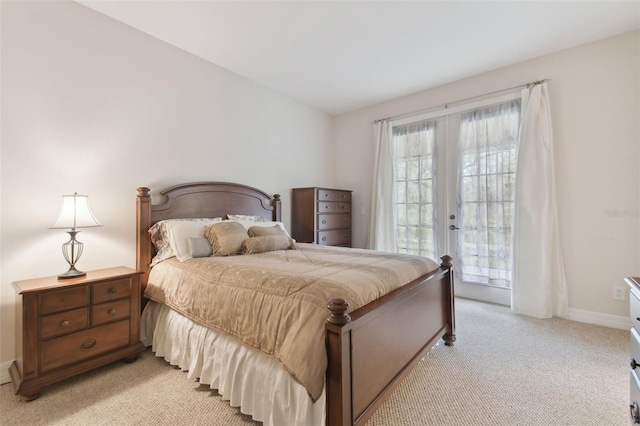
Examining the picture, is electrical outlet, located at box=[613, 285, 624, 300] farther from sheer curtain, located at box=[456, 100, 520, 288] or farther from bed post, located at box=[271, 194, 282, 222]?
bed post, located at box=[271, 194, 282, 222]

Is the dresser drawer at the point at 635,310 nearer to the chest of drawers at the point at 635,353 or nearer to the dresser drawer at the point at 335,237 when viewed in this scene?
the chest of drawers at the point at 635,353

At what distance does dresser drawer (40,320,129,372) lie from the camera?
1.75 m

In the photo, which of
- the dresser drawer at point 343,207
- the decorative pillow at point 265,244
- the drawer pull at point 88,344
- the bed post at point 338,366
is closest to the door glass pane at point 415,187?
the dresser drawer at point 343,207

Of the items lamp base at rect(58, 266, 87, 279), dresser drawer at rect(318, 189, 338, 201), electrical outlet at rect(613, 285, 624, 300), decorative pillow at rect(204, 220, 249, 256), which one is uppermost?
dresser drawer at rect(318, 189, 338, 201)

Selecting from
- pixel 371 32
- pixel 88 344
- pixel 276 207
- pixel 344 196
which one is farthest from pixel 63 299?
pixel 344 196

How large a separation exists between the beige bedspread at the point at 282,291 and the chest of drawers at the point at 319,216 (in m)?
1.47

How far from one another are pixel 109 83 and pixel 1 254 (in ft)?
4.99

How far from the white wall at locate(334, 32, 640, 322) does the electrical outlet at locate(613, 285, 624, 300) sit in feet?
0.12

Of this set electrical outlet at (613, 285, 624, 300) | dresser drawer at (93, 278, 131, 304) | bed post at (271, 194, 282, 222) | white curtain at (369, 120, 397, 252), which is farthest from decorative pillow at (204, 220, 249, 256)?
electrical outlet at (613, 285, 624, 300)

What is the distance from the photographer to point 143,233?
8.09 ft

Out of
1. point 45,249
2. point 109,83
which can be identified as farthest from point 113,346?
point 109,83

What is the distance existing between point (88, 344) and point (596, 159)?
15.2 ft

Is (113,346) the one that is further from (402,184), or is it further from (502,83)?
(502,83)

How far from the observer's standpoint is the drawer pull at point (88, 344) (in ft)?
6.21
